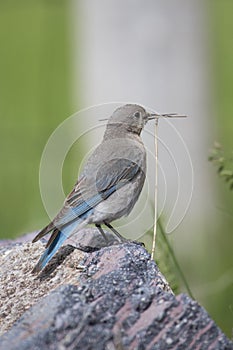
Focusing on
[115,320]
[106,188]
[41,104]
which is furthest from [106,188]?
[41,104]

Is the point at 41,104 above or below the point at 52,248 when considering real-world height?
below

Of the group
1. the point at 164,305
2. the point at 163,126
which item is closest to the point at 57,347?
the point at 164,305

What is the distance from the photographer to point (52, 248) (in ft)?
12.1

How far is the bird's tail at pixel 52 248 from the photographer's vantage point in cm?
363

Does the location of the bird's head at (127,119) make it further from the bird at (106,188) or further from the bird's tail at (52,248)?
the bird's tail at (52,248)

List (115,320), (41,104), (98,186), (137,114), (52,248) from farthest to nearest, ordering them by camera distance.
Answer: (41,104) → (137,114) → (98,186) → (52,248) → (115,320)

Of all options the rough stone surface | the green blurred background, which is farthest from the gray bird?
the green blurred background

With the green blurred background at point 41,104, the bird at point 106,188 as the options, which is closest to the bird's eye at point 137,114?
the bird at point 106,188

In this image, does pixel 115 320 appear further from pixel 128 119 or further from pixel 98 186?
pixel 128 119

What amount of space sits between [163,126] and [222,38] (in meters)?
8.56

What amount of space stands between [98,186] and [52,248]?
0.33 metres

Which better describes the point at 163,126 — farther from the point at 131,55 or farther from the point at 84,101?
the point at 84,101

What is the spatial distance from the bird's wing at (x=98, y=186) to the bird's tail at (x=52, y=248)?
0.34 ft

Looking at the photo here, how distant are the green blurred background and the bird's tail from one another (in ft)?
2.84
